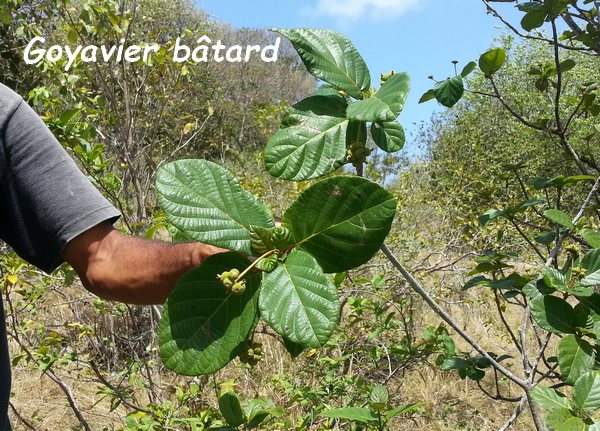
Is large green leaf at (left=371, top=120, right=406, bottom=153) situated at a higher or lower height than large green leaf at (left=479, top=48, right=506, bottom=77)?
lower

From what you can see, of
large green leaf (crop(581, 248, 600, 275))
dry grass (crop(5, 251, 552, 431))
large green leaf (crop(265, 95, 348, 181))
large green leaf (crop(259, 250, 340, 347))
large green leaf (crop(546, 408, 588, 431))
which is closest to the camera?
large green leaf (crop(259, 250, 340, 347))

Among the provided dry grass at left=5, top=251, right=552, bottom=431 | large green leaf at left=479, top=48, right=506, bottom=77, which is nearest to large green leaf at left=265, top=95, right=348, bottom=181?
large green leaf at left=479, top=48, right=506, bottom=77

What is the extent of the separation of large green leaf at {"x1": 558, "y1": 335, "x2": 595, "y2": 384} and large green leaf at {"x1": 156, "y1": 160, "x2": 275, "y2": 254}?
60 cm

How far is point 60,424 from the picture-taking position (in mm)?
3883

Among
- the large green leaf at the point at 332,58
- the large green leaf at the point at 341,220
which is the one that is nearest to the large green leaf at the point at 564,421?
the large green leaf at the point at 341,220

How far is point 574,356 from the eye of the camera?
107 centimetres

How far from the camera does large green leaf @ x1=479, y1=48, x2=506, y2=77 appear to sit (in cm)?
143

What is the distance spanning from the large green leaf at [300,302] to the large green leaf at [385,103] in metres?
0.18

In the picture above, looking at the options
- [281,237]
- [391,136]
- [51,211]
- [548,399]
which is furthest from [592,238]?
[51,211]

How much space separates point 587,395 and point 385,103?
522mm

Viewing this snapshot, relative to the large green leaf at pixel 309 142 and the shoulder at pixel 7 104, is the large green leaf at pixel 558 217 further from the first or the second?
the shoulder at pixel 7 104

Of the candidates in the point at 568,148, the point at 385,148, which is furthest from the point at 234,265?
the point at 568,148

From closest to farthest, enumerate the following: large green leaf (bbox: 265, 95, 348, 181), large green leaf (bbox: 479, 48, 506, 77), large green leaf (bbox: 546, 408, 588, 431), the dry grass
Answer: large green leaf (bbox: 265, 95, 348, 181) → large green leaf (bbox: 546, 408, 588, 431) → large green leaf (bbox: 479, 48, 506, 77) → the dry grass

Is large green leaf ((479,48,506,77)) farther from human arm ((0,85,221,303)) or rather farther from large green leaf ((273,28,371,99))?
human arm ((0,85,221,303))
